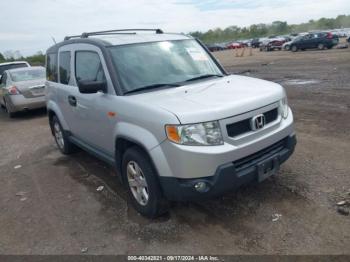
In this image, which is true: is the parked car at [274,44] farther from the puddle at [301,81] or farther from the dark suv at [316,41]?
the puddle at [301,81]

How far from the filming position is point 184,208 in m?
4.12

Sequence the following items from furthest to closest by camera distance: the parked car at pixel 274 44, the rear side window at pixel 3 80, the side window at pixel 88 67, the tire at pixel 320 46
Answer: the parked car at pixel 274 44 → the tire at pixel 320 46 → the rear side window at pixel 3 80 → the side window at pixel 88 67

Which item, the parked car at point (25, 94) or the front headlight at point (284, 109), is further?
the parked car at point (25, 94)

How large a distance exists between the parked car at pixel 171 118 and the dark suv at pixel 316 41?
28.8 metres

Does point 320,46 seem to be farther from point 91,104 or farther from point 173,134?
point 173,134

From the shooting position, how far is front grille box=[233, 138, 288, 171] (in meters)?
3.47

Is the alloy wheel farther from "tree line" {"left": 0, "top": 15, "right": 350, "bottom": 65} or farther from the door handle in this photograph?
"tree line" {"left": 0, "top": 15, "right": 350, "bottom": 65}

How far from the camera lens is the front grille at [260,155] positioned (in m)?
3.47

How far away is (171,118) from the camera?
10.7 ft

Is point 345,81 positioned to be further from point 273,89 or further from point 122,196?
point 122,196

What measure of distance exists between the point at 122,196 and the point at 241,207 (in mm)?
1590

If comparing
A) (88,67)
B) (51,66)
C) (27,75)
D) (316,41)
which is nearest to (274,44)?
(316,41)

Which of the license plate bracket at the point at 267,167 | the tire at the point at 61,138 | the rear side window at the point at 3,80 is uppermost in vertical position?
the rear side window at the point at 3,80

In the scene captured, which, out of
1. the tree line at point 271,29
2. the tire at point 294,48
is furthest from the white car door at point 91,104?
the tree line at point 271,29
